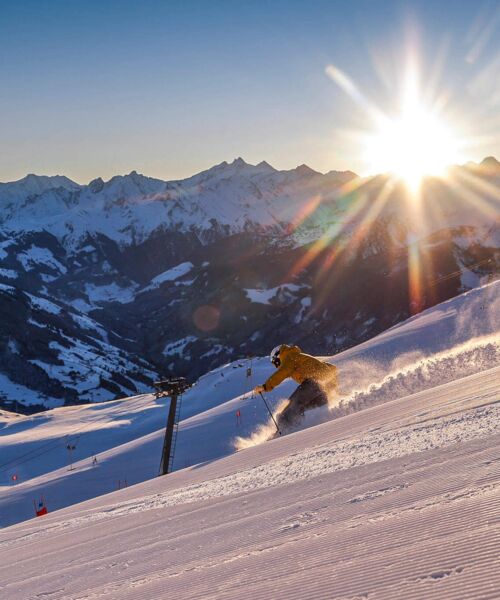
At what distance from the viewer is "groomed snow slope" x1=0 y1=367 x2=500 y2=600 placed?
15.9ft

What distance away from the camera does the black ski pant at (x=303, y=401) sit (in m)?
27.0

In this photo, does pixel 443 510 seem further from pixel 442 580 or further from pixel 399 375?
pixel 399 375

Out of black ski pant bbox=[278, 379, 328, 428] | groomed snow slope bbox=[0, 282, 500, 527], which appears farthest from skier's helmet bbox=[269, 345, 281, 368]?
groomed snow slope bbox=[0, 282, 500, 527]

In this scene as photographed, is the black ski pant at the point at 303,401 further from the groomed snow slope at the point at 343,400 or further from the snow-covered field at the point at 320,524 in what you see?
the snow-covered field at the point at 320,524

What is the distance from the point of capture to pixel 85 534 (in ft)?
40.2

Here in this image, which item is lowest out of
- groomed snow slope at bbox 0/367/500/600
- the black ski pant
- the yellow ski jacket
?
groomed snow slope at bbox 0/367/500/600

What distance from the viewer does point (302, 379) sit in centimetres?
2812

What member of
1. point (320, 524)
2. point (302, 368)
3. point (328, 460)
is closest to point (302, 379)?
point (302, 368)

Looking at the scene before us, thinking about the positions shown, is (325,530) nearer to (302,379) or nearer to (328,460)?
(328,460)

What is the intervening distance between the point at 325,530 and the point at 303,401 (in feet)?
68.8

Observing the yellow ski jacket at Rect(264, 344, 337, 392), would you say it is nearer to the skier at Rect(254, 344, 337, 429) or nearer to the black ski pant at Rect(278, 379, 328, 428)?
the skier at Rect(254, 344, 337, 429)

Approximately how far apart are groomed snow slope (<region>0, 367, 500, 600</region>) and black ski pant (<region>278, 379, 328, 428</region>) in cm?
1231

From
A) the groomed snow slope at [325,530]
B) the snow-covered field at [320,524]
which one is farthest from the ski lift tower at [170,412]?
the groomed snow slope at [325,530]

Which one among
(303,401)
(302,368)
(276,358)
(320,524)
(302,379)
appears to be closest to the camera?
(320,524)
